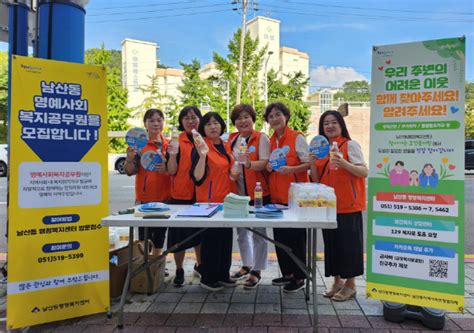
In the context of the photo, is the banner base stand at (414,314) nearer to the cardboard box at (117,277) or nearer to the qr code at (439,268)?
the qr code at (439,268)

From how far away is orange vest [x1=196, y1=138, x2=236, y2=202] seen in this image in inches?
133

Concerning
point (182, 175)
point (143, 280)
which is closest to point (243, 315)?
point (143, 280)

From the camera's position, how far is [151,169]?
137 inches

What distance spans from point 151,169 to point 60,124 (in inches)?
37.6

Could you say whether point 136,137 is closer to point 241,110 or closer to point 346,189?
point 241,110

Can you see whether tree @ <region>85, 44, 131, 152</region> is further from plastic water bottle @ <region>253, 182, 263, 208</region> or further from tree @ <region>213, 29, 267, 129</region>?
plastic water bottle @ <region>253, 182, 263, 208</region>

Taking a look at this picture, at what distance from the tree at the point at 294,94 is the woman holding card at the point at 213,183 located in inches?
938

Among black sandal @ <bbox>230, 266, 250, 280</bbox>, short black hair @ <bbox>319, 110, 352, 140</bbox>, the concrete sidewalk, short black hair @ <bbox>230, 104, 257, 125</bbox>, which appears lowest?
the concrete sidewalk

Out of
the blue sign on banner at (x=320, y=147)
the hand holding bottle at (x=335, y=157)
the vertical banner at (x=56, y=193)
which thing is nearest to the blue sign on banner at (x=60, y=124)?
the vertical banner at (x=56, y=193)

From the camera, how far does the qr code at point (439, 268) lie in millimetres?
2661

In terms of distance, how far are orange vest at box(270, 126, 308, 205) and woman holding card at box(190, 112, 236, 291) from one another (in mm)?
379

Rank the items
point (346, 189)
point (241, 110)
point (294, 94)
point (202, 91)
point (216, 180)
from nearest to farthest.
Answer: point (346, 189), point (216, 180), point (241, 110), point (202, 91), point (294, 94)

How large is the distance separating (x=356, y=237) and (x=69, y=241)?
2.27 m

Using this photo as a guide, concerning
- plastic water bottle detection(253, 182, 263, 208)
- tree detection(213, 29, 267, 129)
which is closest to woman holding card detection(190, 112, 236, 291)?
plastic water bottle detection(253, 182, 263, 208)
